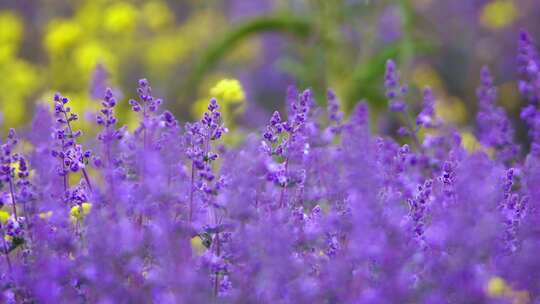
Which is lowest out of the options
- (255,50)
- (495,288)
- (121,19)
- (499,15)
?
(495,288)

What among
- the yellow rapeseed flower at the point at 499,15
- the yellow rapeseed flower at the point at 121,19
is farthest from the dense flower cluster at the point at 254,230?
the yellow rapeseed flower at the point at 499,15

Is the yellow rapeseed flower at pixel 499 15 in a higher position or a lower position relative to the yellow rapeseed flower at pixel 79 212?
higher

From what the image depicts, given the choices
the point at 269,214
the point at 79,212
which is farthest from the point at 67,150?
the point at 269,214

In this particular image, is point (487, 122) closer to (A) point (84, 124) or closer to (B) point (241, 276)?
(B) point (241, 276)

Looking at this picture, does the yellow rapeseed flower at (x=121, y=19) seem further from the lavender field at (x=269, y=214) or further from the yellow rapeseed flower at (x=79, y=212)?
the yellow rapeseed flower at (x=79, y=212)

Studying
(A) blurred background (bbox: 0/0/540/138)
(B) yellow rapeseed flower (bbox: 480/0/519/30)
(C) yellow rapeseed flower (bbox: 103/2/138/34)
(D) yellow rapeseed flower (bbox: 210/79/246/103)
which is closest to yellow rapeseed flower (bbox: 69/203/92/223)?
(D) yellow rapeseed flower (bbox: 210/79/246/103)

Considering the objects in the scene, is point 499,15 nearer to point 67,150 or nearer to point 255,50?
point 255,50
